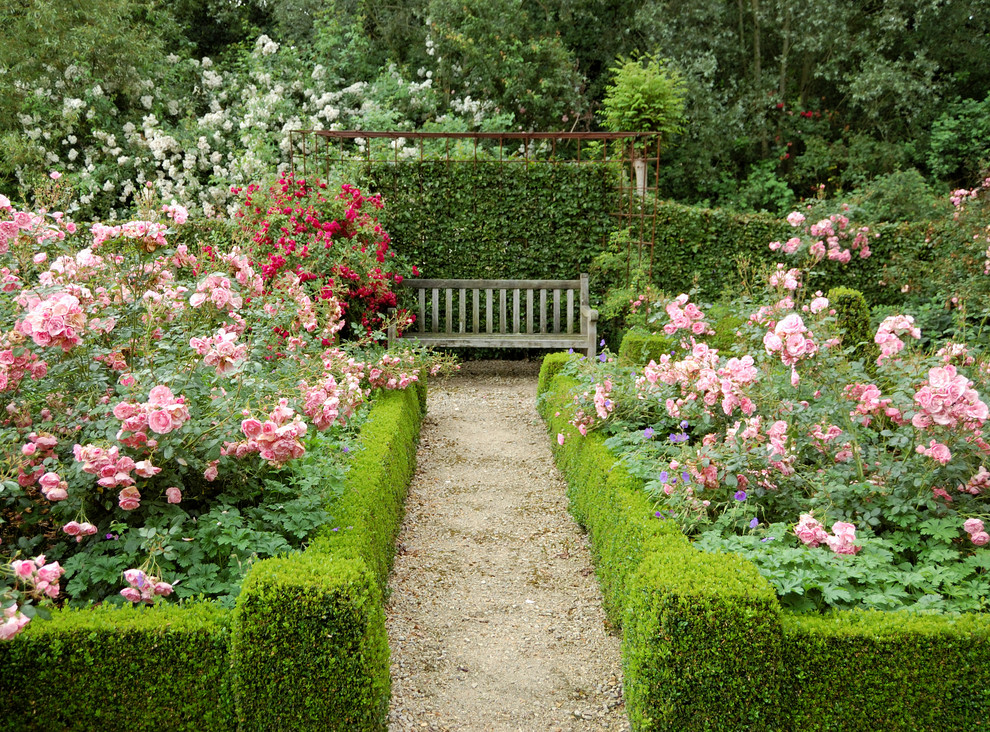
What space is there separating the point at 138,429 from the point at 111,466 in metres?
0.14

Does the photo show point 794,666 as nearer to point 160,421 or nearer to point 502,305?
point 160,421

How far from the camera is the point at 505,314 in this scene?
8.45m

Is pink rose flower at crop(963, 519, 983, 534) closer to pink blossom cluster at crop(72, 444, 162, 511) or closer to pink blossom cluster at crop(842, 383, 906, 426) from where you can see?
pink blossom cluster at crop(842, 383, 906, 426)

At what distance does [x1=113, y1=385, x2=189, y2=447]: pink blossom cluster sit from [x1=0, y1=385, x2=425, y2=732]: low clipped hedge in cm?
54

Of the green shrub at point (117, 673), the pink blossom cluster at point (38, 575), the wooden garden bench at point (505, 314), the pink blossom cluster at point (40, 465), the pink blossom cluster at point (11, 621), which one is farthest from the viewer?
the wooden garden bench at point (505, 314)

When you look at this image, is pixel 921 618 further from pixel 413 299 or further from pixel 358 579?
pixel 413 299

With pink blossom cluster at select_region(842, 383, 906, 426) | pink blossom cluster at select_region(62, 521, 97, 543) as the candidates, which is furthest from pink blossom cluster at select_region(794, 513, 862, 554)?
pink blossom cluster at select_region(62, 521, 97, 543)

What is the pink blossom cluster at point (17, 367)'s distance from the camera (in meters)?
2.89

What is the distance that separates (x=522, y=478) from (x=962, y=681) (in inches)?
126

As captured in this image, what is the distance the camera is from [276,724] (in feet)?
8.20

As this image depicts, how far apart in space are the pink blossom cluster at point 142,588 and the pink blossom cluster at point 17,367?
899 millimetres

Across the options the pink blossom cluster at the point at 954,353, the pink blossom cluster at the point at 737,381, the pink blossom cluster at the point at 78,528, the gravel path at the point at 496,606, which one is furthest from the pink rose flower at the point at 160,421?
the pink blossom cluster at the point at 954,353

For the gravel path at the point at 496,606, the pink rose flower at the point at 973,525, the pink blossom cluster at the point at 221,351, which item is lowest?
the gravel path at the point at 496,606

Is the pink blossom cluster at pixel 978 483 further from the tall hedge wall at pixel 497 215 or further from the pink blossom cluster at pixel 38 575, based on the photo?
the tall hedge wall at pixel 497 215
